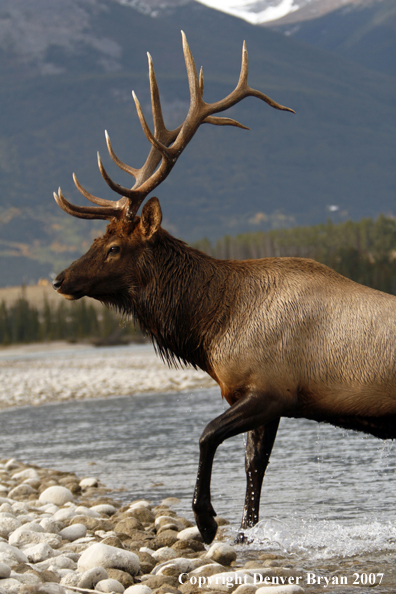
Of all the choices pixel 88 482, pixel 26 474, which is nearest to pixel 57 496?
pixel 88 482

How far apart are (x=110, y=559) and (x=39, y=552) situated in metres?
0.67

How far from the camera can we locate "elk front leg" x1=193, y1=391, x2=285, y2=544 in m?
5.90

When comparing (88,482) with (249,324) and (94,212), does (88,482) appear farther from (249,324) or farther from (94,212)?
(249,324)

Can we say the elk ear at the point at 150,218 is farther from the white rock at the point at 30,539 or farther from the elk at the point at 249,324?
the white rock at the point at 30,539

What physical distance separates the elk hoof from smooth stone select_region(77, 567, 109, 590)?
0.99 metres

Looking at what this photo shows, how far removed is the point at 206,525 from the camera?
5922mm

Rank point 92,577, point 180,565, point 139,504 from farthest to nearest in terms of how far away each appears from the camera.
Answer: point 139,504, point 180,565, point 92,577

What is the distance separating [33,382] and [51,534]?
75.1 feet

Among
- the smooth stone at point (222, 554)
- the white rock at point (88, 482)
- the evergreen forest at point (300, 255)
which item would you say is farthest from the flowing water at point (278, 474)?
the evergreen forest at point (300, 255)

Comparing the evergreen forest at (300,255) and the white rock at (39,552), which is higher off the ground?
the white rock at (39,552)

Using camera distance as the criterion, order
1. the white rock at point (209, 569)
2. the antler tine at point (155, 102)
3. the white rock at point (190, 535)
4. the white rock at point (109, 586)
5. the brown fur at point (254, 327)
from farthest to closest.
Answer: the antler tine at point (155, 102) < the white rock at point (190, 535) < the brown fur at point (254, 327) < the white rock at point (209, 569) < the white rock at point (109, 586)

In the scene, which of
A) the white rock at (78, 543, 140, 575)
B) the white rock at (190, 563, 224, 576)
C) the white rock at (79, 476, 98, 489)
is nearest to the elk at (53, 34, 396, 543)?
the white rock at (190, 563, 224, 576)

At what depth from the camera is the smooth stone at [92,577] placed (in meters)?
5.04

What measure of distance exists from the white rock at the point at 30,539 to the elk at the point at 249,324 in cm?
120
